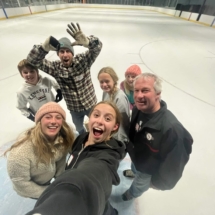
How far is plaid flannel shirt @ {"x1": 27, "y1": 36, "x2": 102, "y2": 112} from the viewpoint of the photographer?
1.34 metres

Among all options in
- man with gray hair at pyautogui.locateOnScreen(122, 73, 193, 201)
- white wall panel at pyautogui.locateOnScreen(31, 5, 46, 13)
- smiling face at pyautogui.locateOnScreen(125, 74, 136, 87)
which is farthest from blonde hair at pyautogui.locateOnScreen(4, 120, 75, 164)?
white wall panel at pyautogui.locateOnScreen(31, 5, 46, 13)

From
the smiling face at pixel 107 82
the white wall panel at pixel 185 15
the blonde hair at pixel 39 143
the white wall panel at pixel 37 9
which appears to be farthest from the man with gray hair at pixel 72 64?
the white wall panel at pixel 185 15

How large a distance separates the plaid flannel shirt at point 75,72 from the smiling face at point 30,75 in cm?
7

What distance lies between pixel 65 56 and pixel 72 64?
10 cm

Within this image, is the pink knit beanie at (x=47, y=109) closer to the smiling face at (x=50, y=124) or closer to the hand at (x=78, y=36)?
the smiling face at (x=50, y=124)

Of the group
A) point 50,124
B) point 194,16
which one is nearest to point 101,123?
point 50,124

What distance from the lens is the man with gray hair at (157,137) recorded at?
0.82 metres

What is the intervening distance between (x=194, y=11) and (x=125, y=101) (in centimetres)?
1725

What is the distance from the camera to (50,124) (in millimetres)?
875

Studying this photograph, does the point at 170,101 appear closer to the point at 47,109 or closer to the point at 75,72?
the point at 75,72

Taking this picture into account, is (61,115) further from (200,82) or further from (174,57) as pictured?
(174,57)

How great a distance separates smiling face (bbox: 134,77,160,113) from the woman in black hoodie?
187mm

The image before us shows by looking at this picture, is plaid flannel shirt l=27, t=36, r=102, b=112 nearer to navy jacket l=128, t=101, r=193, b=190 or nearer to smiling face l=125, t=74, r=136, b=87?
smiling face l=125, t=74, r=136, b=87

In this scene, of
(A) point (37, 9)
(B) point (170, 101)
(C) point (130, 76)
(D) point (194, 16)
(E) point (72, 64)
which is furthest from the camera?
(A) point (37, 9)
